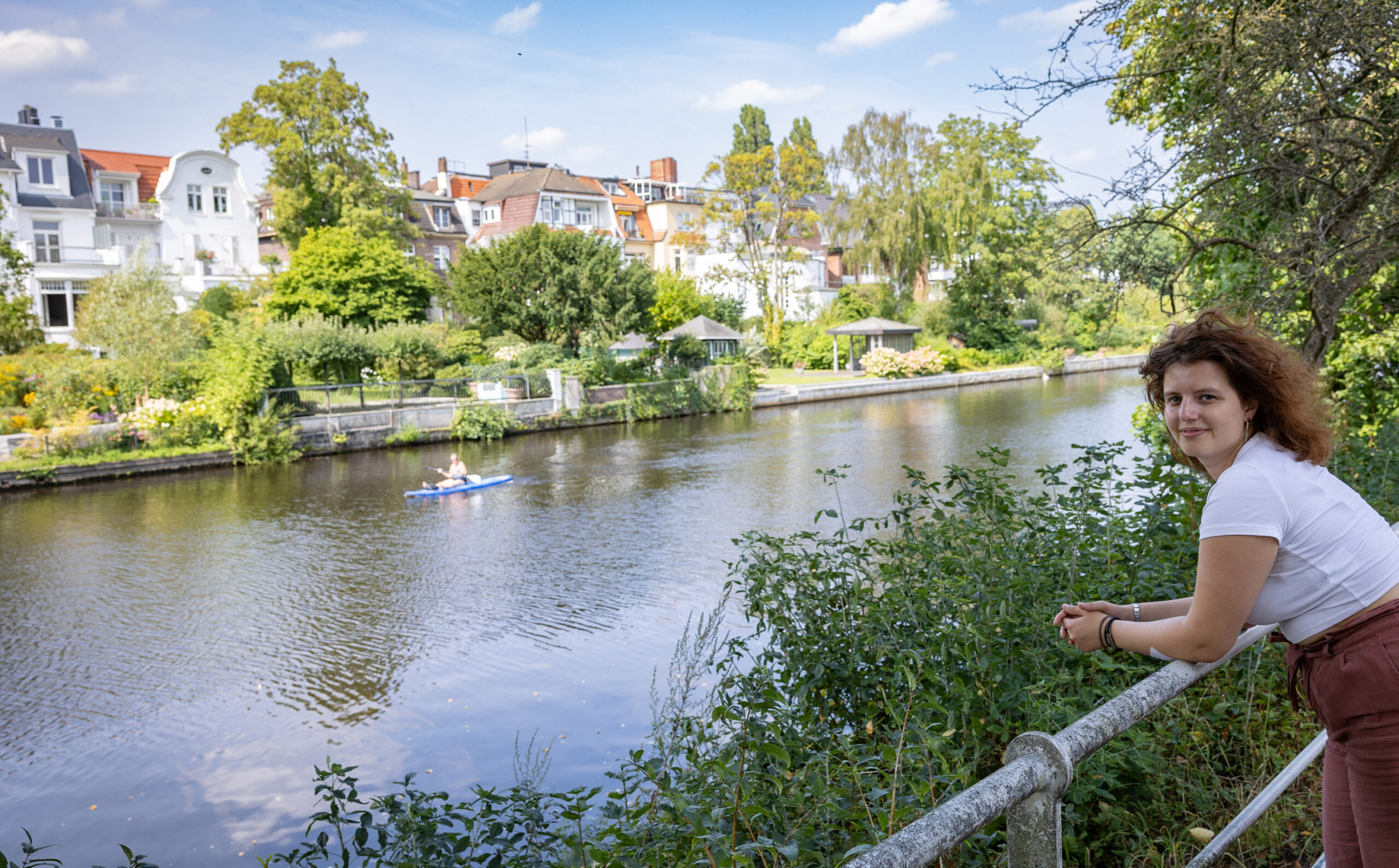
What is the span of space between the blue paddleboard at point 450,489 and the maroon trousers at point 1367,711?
17373mm

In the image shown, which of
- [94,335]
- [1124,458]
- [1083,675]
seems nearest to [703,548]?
[1124,458]

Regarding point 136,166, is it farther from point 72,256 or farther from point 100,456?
point 100,456

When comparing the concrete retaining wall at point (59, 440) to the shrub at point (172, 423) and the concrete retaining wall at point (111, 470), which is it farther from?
the concrete retaining wall at point (111, 470)

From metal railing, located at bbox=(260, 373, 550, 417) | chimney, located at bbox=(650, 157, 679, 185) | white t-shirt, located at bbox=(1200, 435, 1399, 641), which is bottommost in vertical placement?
white t-shirt, located at bbox=(1200, 435, 1399, 641)

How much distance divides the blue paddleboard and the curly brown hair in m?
17.2

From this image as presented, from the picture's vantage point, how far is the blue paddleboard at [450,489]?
59.5 feet

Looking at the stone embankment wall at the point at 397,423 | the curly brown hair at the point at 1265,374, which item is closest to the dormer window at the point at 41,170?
the stone embankment wall at the point at 397,423

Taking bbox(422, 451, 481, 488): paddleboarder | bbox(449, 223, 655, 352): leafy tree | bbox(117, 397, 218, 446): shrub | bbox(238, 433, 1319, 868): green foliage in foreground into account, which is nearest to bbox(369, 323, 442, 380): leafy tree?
bbox(449, 223, 655, 352): leafy tree

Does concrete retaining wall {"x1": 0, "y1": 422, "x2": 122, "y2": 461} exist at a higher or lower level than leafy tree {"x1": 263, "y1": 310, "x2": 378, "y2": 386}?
lower

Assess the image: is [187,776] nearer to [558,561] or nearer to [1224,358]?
[558,561]

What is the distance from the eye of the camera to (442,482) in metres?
18.8

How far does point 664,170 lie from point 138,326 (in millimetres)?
51100

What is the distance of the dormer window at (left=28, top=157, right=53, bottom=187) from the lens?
4184cm

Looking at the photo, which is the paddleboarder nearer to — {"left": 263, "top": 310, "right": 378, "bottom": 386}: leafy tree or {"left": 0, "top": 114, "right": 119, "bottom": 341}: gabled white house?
{"left": 263, "top": 310, "right": 378, "bottom": 386}: leafy tree
